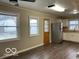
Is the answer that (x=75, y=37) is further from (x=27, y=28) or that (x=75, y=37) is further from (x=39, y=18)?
(x=27, y=28)

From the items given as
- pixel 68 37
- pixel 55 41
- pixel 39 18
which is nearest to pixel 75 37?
pixel 68 37

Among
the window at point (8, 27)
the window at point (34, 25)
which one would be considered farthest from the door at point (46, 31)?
the window at point (8, 27)

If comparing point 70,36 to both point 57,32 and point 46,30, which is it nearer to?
point 57,32

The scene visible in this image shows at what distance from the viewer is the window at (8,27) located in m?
4.57

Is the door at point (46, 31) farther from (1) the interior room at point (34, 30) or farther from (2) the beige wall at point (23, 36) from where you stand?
(2) the beige wall at point (23, 36)

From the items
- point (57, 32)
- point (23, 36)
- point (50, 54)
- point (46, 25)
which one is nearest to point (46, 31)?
point (46, 25)

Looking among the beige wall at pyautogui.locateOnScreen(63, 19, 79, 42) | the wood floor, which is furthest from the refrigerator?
the wood floor

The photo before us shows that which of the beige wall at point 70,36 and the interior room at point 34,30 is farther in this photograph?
the beige wall at point 70,36

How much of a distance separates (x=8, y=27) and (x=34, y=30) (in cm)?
222

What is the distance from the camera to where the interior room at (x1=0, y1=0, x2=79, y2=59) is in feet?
15.0

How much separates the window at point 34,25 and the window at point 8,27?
1363 mm

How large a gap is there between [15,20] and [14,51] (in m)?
1.58

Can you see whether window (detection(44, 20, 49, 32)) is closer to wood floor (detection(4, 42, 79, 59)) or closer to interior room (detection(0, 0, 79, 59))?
interior room (detection(0, 0, 79, 59))

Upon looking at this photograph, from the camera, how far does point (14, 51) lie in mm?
5078
